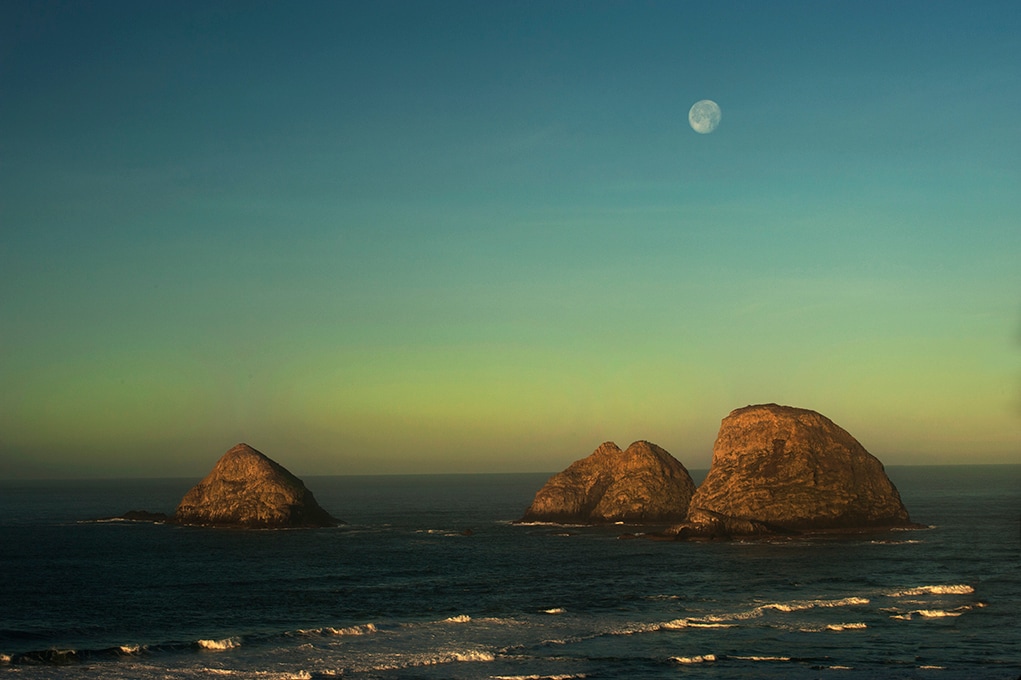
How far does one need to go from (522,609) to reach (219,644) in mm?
19700

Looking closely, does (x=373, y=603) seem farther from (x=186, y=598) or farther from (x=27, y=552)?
(x=27, y=552)

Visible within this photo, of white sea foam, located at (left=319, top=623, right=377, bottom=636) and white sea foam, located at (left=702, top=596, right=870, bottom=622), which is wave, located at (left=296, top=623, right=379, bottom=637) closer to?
white sea foam, located at (left=319, top=623, right=377, bottom=636)

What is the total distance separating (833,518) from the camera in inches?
4193

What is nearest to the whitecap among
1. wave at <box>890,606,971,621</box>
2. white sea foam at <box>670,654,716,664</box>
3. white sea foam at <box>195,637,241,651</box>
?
wave at <box>890,606,971,621</box>

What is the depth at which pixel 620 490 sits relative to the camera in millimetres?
135000

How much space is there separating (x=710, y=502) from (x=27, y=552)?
80.6m

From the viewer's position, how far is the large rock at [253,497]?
130m

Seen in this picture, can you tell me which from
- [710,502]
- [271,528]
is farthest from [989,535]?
[271,528]

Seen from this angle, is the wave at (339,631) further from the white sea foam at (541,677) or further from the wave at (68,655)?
the white sea foam at (541,677)

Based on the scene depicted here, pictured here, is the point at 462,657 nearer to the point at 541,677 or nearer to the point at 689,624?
the point at 541,677

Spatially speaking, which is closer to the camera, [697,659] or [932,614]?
[697,659]

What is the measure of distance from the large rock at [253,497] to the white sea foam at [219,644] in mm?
81824

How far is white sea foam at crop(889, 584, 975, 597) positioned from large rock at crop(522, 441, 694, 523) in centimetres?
6869

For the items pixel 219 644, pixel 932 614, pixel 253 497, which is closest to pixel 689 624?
pixel 932 614
